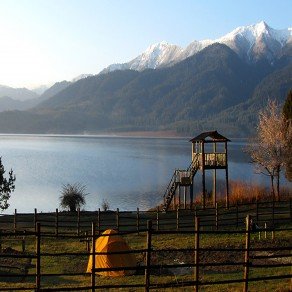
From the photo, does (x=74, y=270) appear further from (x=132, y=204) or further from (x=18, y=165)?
(x=18, y=165)

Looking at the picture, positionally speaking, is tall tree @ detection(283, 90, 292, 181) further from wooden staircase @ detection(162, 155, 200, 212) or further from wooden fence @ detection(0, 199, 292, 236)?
wooden staircase @ detection(162, 155, 200, 212)

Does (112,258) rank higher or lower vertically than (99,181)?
higher

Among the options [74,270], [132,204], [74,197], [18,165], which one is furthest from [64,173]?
[74,270]

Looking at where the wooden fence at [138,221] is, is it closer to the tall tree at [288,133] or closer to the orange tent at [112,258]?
the tall tree at [288,133]

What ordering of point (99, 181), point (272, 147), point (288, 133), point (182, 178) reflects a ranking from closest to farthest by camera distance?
1. point (182, 178)
2. point (272, 147)
3. point (288, 133)
4. point (99, 181)

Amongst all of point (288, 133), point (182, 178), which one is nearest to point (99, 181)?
point (182, 178)

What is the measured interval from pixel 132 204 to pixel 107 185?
19867mm

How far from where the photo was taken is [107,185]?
261 feet

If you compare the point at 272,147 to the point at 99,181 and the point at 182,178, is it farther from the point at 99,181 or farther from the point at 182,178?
the point at 99,181

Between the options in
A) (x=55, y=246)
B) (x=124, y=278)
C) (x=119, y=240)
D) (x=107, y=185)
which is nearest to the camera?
(x=124, y=278)

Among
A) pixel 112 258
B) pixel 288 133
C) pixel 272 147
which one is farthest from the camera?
pixel 288 133

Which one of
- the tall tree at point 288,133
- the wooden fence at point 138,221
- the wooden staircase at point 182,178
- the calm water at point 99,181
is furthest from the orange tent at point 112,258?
the calm water at point 99,181

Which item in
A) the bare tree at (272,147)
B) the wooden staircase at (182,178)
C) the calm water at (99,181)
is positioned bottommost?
the calm water at (99,181)

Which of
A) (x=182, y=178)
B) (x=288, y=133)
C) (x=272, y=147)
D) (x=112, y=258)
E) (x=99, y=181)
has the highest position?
(x=288, y=133)
